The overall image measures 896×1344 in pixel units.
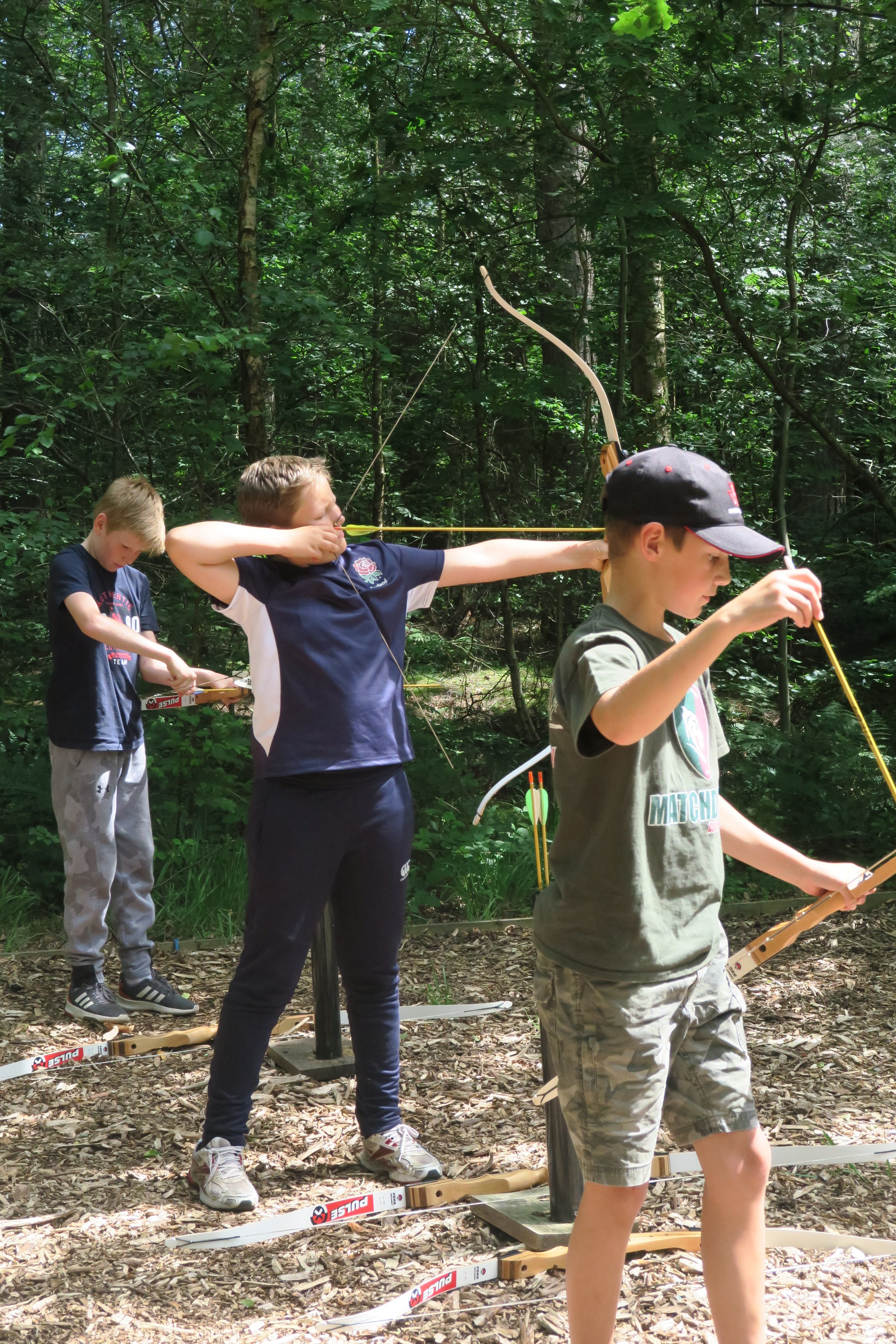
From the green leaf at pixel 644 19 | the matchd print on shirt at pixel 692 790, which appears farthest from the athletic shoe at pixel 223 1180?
the green leaf at pixel 644 19

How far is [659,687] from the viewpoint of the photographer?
1532mm

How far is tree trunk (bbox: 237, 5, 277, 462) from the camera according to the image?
5.62 meters

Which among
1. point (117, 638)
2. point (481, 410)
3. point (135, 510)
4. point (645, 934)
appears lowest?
point (645, 934)

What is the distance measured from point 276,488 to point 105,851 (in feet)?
6.26

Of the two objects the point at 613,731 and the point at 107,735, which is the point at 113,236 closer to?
the point at 107,735

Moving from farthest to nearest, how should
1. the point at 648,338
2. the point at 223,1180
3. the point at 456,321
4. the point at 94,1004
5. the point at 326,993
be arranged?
the point at 648,338, the point at 456,321, the point at 94,1004, the point at 326,993, the point at 223,1180

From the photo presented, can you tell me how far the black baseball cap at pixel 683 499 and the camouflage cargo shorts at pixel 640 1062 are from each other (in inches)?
25.0

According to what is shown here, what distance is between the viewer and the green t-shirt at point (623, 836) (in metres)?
1.70

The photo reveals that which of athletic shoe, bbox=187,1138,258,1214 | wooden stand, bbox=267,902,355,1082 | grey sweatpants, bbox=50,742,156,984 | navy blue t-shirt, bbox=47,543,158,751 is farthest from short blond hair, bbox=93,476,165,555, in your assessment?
athletic shoe, bbox=187,1138,258,1214

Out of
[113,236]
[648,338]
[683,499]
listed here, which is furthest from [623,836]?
[648,338]

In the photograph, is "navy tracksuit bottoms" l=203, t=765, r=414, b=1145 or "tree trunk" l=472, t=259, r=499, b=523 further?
"tree trunk" l=472, t=259, r=499, b=523

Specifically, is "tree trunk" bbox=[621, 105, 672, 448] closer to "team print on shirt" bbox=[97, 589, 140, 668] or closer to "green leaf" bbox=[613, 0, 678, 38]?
"green leaf" bbox=[613, 0, 678, 38]

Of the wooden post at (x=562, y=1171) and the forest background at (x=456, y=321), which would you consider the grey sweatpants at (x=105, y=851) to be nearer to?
the forest background at (x=456, y=321)

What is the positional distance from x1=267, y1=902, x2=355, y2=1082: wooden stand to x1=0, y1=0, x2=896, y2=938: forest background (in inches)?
59.1
